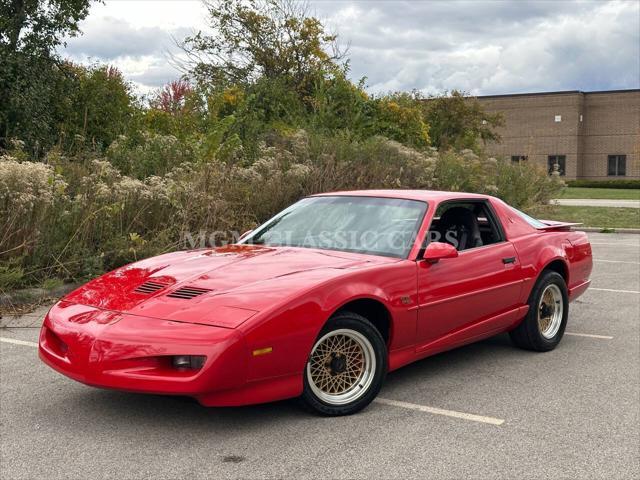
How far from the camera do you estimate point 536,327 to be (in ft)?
19.9

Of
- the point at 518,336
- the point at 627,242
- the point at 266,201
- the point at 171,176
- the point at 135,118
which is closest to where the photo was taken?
the point at 518,336

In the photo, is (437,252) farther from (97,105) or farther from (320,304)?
(97,105)

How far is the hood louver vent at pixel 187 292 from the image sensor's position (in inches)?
164

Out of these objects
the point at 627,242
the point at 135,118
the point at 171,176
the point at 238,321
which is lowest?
the point at 627,242

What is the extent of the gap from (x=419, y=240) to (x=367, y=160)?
994cm

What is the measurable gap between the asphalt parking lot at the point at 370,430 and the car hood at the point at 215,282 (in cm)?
65

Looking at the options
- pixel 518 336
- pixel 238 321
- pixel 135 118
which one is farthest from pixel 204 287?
pixel 135 118

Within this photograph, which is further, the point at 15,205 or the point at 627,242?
the point at 627,242

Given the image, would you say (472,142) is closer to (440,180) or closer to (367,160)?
(440,180)

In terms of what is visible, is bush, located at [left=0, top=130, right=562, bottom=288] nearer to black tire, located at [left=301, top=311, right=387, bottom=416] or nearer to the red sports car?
the red sports car

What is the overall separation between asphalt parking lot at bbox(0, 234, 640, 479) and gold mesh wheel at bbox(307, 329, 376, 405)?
0.51 feet

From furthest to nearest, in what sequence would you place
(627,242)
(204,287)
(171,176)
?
(627,242) < (171,176) < (204,287)

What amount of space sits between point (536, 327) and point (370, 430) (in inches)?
98.2

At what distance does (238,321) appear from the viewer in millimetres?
3855
